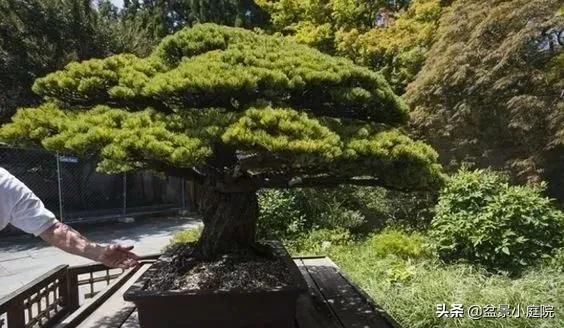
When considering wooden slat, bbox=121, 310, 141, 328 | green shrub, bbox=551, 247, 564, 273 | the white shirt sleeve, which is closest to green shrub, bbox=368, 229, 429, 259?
green shrub, bbox=551, 247, 564, 273

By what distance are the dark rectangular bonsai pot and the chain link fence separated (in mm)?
5035

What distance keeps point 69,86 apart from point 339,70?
1058mm

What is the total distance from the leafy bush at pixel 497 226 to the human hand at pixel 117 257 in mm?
2842

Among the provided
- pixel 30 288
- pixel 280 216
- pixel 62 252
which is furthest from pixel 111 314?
pixel 62 252

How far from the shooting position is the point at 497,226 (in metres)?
3.78

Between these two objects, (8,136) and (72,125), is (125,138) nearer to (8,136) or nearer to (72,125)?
(72,125)

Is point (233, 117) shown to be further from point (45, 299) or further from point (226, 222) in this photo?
point (45, 299)

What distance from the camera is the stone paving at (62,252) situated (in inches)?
183

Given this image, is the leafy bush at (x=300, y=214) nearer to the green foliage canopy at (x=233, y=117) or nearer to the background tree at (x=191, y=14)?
the green foliage canopy at (x=233, y=117)

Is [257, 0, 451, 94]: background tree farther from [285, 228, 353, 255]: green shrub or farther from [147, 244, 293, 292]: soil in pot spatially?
[147, 244, 293, 292]: soil in pot

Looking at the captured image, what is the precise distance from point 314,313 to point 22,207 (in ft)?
4.60

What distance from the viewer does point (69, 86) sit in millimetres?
1896

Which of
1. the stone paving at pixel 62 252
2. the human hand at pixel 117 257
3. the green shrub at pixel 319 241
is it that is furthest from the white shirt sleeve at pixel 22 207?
the green shrub at pixel 319 241

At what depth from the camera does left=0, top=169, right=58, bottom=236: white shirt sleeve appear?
3.40 feet
